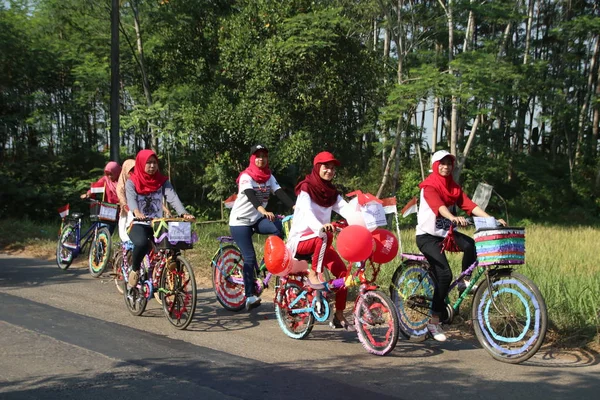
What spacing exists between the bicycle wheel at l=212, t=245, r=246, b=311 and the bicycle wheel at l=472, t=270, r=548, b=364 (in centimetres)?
325

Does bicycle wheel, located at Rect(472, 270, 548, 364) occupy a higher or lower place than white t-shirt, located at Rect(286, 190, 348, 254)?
lower

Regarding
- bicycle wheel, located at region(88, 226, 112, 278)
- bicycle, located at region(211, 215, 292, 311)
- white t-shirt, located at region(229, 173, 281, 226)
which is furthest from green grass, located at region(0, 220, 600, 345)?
white t-shirt, located at region(229, 173, 281, 226)

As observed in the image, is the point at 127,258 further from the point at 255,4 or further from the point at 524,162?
the point at 524,162

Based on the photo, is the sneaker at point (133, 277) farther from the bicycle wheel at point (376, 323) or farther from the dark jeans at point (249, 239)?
the bicycle wheel at point (376, 323)

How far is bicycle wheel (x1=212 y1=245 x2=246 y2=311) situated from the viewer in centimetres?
788

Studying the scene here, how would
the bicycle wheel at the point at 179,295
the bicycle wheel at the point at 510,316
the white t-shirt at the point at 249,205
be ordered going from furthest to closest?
the white t-shirt at the point at 249,205, the bicycle wheel at the point at 179,295, the bicycle wheel at the point at 510,316

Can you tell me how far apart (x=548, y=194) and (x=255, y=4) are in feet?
75.9

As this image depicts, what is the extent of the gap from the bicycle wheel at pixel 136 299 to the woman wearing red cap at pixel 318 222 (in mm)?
2134

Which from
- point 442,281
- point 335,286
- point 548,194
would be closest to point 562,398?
point 442,281

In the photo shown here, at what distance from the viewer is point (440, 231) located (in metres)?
6.13

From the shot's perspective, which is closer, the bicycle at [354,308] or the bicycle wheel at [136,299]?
the bicycle at [354,308]

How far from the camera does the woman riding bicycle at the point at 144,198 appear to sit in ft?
23.8

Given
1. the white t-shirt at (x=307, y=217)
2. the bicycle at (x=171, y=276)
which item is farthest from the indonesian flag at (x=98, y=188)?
the white t-shirt at (x=307, y=217)

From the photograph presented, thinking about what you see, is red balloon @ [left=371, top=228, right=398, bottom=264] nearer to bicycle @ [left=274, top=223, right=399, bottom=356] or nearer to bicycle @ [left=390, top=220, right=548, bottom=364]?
bicycle @ [left=274, top=223, right=399, bottom=356]
